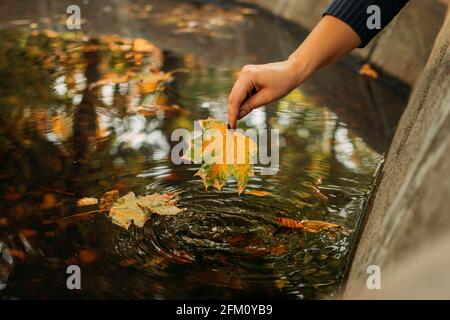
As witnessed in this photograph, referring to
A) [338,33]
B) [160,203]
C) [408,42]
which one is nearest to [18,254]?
[160,203]

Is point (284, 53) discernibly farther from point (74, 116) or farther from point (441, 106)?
point (441, 106)

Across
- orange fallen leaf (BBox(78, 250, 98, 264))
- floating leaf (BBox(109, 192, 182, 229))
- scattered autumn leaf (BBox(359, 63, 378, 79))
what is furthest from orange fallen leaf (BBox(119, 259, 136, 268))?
scattered autumn leaf (BBox(359, 63, 378, 79))

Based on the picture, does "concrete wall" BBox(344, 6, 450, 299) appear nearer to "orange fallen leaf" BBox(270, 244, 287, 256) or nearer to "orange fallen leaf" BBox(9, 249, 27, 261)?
"orange fallen leaf" BBox(270, 244, 287, 256)

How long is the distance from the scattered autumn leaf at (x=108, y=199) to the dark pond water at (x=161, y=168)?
0.04 meters

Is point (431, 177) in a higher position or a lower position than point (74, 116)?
higher

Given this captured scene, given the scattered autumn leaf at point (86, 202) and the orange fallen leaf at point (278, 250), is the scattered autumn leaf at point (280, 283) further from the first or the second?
the scattered autumn leaf at point (86, 202)

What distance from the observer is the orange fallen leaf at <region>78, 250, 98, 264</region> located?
9.47ft

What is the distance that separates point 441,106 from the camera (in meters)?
1.90

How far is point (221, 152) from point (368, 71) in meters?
3.63

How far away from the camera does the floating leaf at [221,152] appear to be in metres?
2.98
